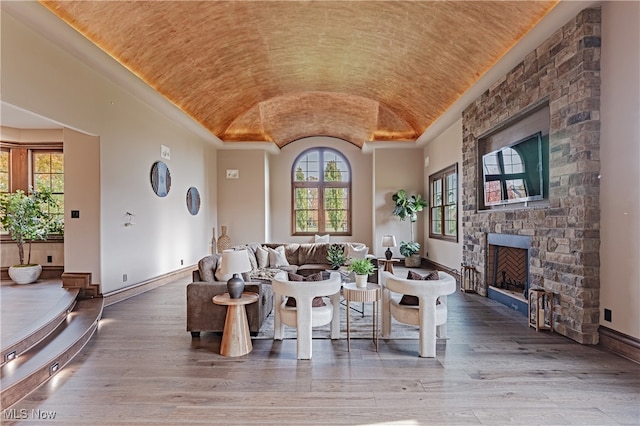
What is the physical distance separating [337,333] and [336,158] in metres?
7.98

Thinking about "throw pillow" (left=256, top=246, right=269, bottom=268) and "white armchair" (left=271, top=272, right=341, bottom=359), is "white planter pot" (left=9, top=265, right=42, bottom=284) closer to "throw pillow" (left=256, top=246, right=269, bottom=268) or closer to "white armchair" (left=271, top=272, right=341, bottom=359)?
"throw pillow" (left=256, top=246, right=269, bottom=268)

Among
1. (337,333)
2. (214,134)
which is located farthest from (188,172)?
(337,333)

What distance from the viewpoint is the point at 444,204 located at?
26.9ft

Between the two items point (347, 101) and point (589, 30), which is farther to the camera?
point (347, 101)

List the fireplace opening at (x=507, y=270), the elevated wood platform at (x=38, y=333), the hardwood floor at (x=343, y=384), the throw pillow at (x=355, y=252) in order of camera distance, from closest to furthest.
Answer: the hardwood floor at (x=343, y=384) < the elevated wood platform at (x=38, y=333) < the fireplace opening at (x=507, y=270) < the throw pillow at (x=355, y=252)

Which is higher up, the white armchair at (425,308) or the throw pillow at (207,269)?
the throw pillow at (207,269)

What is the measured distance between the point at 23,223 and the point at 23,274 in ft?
2.94

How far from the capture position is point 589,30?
3510mm

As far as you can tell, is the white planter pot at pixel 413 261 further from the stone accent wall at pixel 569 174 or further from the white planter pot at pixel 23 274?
the white planter pot at pixel 23 274

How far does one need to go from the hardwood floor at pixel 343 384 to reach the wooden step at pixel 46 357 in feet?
0.29

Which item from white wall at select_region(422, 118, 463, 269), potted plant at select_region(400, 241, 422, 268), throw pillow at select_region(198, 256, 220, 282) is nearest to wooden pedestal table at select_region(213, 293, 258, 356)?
throw pillow at select_region(198, 256, 220, 282)

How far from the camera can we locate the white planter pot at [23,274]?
588 centimetres

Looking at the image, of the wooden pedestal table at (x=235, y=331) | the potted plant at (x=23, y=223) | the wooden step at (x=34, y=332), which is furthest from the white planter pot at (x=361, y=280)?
the potted plant at (x=23, y=223)

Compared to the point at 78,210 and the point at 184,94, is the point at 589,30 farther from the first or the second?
the point at 78,210
